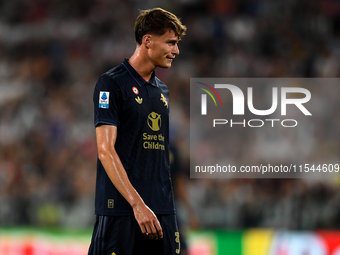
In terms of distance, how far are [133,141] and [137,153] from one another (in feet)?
0.22

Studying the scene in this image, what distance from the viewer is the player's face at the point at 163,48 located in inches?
115

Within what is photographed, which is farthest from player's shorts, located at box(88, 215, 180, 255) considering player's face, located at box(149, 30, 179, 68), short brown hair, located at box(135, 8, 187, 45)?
short brown hair, located at box(135, 8, 187, 45)

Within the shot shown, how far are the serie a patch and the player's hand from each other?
562mm

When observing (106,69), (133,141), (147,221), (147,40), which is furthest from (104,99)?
(106,69)

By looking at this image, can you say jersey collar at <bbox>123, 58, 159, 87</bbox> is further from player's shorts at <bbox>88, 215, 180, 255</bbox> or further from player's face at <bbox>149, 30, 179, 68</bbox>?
player's shorts at <bbox>88, 215, 180, 255</bbox>

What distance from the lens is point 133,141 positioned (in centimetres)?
278

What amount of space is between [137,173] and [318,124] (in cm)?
703

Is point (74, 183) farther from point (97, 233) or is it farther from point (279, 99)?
point (97, 233)

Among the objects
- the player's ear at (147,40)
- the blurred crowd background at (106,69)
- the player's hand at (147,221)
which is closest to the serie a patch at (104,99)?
the player's ear at (147,40)

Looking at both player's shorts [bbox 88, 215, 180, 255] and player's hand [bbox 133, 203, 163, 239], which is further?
player's shorts [bbox 88, 215, 180, 255]

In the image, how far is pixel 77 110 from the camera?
1010 centimetres

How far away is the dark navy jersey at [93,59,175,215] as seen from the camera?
2725mm

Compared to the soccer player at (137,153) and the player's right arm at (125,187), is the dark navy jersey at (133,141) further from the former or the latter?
the player's right arm at (125,187)

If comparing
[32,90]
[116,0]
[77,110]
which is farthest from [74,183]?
[116,0]
